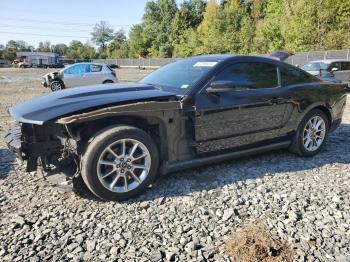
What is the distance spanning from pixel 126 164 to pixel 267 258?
1.68 m

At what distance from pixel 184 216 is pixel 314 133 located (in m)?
2.84

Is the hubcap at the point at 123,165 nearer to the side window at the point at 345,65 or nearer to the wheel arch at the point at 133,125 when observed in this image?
the wheel arch at the point at 133,125

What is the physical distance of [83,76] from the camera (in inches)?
590

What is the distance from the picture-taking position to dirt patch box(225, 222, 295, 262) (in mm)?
2627

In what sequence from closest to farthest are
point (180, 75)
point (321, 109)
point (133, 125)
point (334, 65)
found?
point (133, 125) < point (180, 75) < point (321, 109) < point (334, 65)

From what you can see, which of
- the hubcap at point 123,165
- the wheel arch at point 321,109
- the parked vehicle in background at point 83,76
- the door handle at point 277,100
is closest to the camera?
the hubcap at point 123,165

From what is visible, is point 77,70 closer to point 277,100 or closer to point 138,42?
point 277,100

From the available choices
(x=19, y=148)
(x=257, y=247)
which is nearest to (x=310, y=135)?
(x=257, y=247)

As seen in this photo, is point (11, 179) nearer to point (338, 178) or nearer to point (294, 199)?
point (294, 199)

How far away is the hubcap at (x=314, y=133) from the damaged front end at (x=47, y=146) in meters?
3.35

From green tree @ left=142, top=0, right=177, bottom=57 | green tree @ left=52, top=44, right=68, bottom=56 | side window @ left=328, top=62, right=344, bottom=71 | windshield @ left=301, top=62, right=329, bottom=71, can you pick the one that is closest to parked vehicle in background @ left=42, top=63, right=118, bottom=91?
windshield @ left=301, top=62, right=329, bottom=71

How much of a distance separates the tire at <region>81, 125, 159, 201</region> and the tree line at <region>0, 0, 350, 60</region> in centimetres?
3232

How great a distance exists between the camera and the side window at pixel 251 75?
4230 mm

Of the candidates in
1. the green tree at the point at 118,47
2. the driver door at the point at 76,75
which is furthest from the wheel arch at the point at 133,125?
the green tree at the point at 118,47
